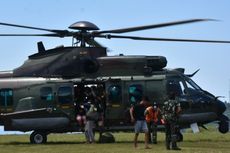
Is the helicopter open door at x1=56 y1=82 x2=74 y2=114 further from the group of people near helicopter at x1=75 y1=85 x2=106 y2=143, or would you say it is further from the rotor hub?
the rotor hub

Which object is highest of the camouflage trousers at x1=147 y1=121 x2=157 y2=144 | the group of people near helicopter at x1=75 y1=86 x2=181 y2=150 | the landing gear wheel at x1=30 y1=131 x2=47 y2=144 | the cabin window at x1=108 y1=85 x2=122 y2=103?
the cabin window at x1=108 y1=85 x2=122 y2=103

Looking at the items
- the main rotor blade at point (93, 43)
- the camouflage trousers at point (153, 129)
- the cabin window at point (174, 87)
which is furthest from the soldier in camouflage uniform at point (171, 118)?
the main rotor blade at point (93, 43)

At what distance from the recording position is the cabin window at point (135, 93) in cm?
2495

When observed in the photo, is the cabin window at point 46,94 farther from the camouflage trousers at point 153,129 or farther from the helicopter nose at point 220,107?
the helicopter nose at point 220,107

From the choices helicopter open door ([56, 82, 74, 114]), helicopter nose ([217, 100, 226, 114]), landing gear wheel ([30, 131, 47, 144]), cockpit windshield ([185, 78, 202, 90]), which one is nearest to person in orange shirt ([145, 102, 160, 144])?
cockpit windshield ([185, 78, 202, 90])

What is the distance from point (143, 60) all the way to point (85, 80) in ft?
8.45

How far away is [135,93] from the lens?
24984 millimetres

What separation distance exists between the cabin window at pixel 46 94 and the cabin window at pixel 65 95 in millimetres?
402

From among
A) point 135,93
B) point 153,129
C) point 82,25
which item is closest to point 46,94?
point 82,25

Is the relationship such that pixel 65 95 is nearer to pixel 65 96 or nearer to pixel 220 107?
pixel 65 96

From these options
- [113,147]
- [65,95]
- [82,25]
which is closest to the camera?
[113,147]

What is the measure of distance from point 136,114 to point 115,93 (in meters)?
4.28

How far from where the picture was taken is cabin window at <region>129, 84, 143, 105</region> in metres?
25.0

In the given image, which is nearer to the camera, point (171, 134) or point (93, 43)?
point (171, 134)
